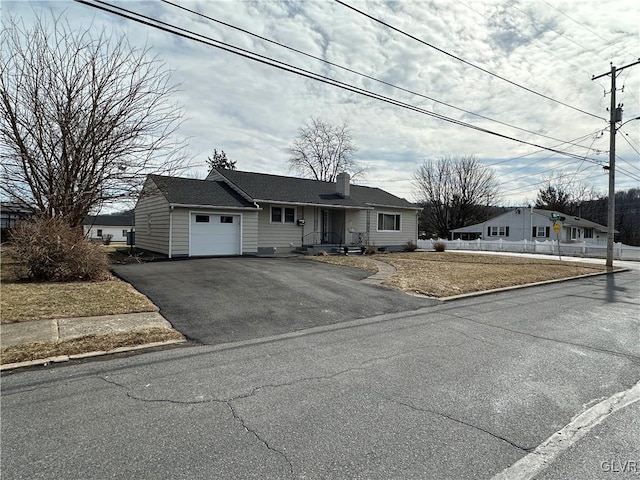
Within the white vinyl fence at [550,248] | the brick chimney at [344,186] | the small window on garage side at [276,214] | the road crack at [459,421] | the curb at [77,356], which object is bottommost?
the road crack at [459,421]

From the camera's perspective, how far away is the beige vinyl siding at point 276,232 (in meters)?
19.4

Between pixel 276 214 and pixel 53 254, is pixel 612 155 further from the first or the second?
pixel 53 254

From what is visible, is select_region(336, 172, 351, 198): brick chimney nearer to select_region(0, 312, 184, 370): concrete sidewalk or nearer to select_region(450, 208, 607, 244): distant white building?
select_region(0, 312, 184, 370): concrete sidewalk

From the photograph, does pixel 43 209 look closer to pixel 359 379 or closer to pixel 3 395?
pixel 3 395

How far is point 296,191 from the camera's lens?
861 inches

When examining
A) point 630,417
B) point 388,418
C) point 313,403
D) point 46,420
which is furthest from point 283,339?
point 630,417

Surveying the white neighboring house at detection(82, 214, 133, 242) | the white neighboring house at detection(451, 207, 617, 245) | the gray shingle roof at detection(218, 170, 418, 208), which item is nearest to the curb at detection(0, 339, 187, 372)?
the gray shingle roof at detection(218, 170, 418, 208)

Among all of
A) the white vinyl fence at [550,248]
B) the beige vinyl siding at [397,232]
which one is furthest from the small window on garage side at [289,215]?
the white vinyl fence at [550,248]

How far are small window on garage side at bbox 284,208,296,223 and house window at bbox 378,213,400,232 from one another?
649cm

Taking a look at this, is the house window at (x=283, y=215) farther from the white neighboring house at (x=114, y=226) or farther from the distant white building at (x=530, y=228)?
the white neighboring house at (x=114, y=226)

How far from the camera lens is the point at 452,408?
3.55m

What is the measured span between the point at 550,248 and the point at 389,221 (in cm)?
1525

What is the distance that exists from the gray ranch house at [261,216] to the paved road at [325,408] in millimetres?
11362

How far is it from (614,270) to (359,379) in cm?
1971
